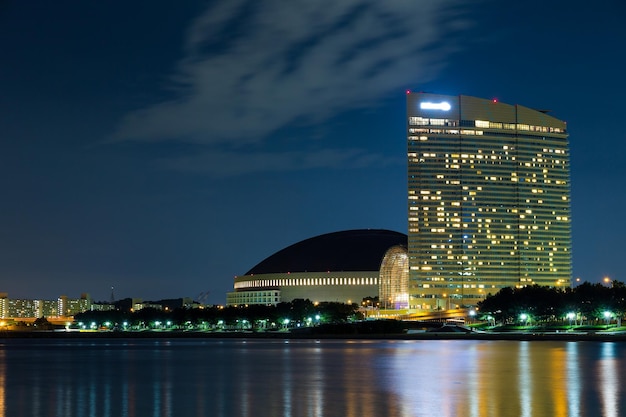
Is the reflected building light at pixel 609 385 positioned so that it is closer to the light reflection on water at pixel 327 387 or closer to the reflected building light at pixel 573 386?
the light reflection on water at pixel 327 387

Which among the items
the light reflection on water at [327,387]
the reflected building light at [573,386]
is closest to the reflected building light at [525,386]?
the light reflection on water at [327,387]

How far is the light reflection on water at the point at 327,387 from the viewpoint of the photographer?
45656 mm

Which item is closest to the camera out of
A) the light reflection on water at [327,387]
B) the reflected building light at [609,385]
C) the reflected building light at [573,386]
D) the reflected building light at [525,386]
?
the reflected building light at [525,386]

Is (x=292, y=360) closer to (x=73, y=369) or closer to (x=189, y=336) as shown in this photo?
(x=73, y=369)

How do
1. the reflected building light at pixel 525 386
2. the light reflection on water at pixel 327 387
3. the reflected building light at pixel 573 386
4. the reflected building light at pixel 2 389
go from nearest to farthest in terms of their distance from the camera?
the reflected building light at pixel 525 386, the reflected building light at pixel 573 386, the light reflection on water at pixel 327 387, the reflected building light at pixel 2 389

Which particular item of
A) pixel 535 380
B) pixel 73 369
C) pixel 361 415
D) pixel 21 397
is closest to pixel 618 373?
pixel 535 380

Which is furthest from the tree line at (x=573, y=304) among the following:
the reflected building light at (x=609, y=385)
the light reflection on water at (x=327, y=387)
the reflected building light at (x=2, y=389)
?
the reflected building light at (x=2, y=389)

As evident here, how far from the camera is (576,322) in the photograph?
185 metres

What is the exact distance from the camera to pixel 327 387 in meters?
57.2

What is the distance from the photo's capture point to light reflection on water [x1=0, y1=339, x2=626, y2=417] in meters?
45.7

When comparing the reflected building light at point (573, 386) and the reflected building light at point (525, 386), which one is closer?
the reflected building light at point (525, 386)

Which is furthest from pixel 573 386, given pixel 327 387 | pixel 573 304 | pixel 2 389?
pixel 573 304

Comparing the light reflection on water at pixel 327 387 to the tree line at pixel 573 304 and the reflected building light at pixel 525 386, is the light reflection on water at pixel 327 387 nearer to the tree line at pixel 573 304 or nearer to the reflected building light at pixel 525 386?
the reflected building light at pixel 525 386

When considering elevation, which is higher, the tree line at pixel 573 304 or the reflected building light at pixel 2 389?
the tree line at pixel 573 304
